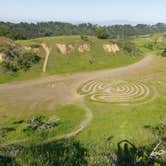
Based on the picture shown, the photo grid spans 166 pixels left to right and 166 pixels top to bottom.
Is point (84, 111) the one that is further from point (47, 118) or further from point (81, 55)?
point (81, 55)

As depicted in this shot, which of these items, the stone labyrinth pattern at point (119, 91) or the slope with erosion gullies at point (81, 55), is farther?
the slope with erosion gullies at point (81, 55)

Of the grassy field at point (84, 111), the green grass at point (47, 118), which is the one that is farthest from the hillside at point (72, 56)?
the green grass at point (47, 118)

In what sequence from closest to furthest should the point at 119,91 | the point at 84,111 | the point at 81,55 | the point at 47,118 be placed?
1. the point at 47,118
2. the point at 84,111
3. the point at 119,91
4. the point at 81,55

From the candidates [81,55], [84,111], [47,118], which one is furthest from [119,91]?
[81,55]

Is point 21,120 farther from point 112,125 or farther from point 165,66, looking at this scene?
point 165,66

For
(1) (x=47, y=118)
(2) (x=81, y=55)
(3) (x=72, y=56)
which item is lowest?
(2) (x=81, y=55)

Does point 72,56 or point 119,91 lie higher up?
point 72,56

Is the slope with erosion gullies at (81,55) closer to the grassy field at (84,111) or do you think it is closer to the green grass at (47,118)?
the grassy field at (84,111)
